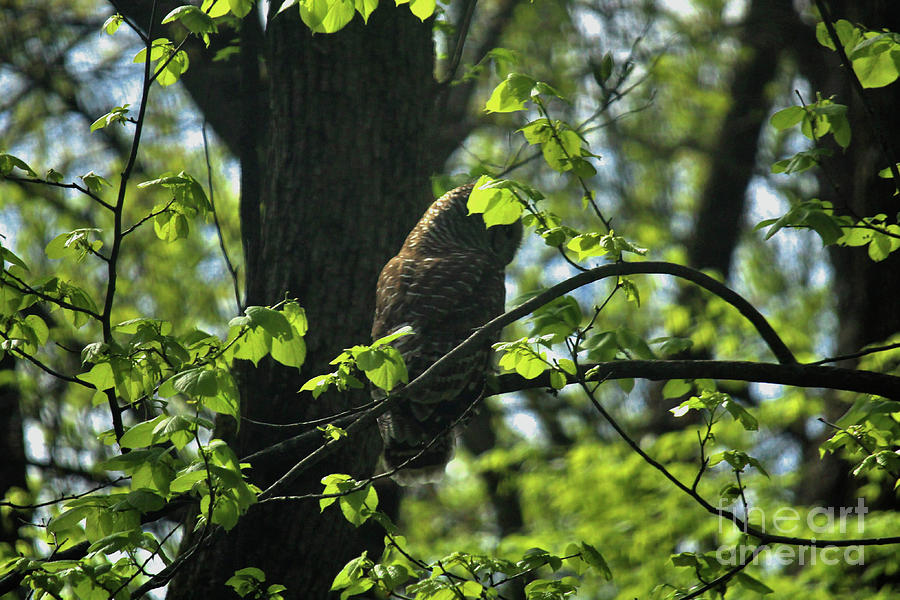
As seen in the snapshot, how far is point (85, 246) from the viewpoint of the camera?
2.59 metres

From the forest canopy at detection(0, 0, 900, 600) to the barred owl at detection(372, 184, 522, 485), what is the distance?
0.61ft

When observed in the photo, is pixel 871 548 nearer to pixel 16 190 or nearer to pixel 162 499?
pixel 162 499

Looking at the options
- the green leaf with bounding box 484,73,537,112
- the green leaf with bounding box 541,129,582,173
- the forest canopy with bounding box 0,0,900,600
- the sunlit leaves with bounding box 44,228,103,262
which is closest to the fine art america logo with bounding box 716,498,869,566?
the forest canopy with bounding box 0,0,900,600

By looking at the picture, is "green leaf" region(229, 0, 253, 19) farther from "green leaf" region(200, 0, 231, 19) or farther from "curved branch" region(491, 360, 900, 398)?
"curved branch" region(491, 360, 900, 398)

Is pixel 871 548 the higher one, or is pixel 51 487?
pixel 51 487

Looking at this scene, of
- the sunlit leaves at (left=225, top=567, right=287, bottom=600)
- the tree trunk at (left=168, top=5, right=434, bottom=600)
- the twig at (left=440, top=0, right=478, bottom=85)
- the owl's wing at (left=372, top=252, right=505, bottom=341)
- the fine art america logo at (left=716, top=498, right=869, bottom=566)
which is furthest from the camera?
the fine art america logo at (left=716, top=498, right=869, bottom=566)

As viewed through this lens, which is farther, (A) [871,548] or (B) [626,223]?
(B) [626,223]

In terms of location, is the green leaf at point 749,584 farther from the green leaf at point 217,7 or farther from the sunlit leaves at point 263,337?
the green leaf at point 217,7

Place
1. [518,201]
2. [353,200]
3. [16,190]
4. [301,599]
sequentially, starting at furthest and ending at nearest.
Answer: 1. [16,190]
2. [353,200]
3. [301,599]
4. [518,201]

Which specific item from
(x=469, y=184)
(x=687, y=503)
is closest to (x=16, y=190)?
(x=469, y=184)

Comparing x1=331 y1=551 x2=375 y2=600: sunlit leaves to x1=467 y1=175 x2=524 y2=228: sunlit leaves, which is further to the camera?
x1=331 y1=551 x2=375 y2=600: sunlit leaves

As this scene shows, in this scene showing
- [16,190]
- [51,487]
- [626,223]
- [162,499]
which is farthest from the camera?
[626,223]

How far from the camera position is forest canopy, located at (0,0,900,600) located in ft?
7.98

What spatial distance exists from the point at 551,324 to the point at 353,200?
4.39ft
